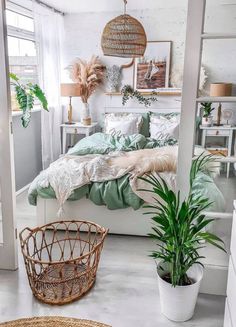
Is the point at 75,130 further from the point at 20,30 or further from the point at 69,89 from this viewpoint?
the point at 20,30

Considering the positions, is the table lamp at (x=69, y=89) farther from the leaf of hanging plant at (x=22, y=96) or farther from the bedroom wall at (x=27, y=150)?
the leaf of hanging plant at (x=22, y=96)

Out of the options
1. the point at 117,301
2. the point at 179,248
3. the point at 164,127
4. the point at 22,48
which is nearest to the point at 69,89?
the point at 22,48

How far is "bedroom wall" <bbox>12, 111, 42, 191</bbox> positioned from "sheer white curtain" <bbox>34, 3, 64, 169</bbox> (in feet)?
0.42

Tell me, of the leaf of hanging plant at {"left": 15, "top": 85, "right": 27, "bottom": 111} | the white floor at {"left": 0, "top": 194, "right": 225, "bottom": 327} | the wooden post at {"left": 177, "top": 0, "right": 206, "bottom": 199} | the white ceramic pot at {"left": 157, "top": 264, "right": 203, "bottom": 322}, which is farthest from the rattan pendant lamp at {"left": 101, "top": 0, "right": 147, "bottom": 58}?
the white ceramic pot at {"left": 157, "top": 264, "right": 203, "bottom": 322}

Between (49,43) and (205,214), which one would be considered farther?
(49,43)

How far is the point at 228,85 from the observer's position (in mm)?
2209

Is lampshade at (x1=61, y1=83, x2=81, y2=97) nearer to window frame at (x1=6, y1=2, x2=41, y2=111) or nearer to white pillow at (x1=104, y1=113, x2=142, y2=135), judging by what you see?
window frame at (x1=6, y1=2, x2=41, y2=111)

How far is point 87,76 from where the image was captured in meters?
5.45

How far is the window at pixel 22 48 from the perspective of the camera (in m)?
4.56

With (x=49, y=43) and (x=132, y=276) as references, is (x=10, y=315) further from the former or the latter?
(x=49, y=43)

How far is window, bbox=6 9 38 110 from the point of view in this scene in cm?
456

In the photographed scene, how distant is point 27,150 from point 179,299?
3340 mm

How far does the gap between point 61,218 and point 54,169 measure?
1.58 feet

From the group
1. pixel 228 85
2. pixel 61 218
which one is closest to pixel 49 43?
pixel 61 218
